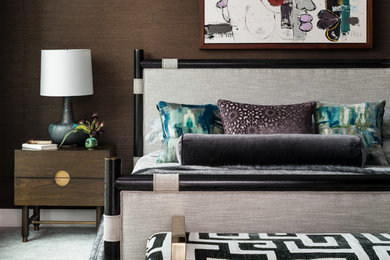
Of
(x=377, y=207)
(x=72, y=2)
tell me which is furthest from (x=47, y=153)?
(x=377, y=207)

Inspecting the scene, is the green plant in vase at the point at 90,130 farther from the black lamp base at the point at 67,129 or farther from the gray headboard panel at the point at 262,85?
the gray headboard panel at the point at 262,85

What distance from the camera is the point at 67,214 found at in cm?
359

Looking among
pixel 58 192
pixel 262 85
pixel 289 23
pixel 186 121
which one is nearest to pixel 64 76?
pixel 58 192

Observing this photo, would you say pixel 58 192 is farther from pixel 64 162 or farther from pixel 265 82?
pixel 265 82

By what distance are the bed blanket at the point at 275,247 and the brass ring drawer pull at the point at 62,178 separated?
5.88ft

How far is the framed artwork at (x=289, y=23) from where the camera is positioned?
344 centimetres

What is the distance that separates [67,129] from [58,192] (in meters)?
0.45

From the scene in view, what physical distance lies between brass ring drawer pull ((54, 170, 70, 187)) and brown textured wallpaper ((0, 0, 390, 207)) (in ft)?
1.63

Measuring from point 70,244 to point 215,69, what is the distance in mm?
1596

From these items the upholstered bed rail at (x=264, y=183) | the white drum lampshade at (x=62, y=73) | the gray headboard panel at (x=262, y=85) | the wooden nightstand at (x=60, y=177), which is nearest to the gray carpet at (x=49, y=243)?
the wooden nightstand at (x=60, y=177)

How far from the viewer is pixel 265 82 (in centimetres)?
338

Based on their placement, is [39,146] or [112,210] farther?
[39,146]

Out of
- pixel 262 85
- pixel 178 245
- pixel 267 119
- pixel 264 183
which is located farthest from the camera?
pixel 262 85

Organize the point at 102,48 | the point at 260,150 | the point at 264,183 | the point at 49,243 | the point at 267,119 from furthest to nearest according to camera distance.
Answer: the point at 102,48, the point at 49,243, the point at 267,119, the point at 260,150, the point at 264,183
